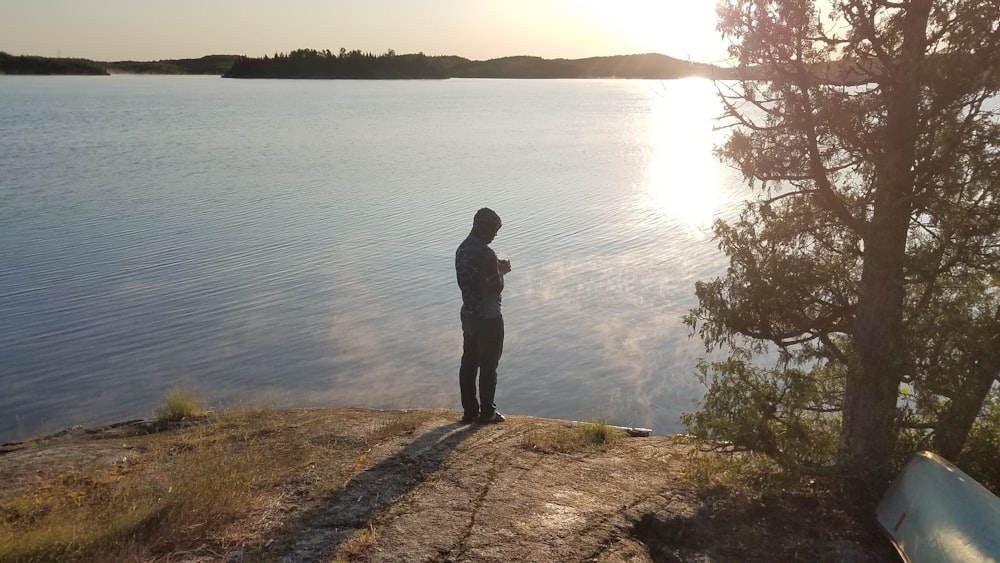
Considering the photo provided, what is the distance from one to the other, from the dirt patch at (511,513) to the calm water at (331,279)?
332cm

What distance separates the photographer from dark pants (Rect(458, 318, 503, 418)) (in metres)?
7.87

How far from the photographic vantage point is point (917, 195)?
5.83m

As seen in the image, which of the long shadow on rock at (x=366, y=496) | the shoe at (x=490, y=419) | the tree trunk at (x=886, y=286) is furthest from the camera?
the shoe at (x=490, y=419)

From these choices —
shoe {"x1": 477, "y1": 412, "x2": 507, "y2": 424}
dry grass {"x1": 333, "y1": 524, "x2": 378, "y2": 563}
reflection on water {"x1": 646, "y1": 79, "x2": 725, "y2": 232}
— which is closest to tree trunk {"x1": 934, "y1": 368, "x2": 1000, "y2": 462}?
shoe {"x1": 477, "y1": 412, "x2": 507, "y2": 424}

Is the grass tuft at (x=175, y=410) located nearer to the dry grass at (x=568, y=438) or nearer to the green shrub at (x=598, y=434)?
the dry grass at (x=568, y=438)

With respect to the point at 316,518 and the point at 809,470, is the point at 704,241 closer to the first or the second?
the point at 809,470

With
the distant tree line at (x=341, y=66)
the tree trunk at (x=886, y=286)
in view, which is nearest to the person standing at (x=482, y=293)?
the tree trunk at (x=886, y=286)

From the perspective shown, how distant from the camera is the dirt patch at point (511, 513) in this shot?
5082 mm

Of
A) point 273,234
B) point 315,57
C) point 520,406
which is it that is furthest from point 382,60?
point 520,406

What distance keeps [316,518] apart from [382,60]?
164m

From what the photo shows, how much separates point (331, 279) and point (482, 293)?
9.63 m

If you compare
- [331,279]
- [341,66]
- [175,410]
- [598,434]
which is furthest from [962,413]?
[341,66]

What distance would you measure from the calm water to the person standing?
2261 millimetres

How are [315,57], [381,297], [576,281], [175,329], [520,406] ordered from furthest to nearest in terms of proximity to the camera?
1. [315,57]
2. [576,281]
3. [381,297]
4. [175,329]
5. [520,406]
